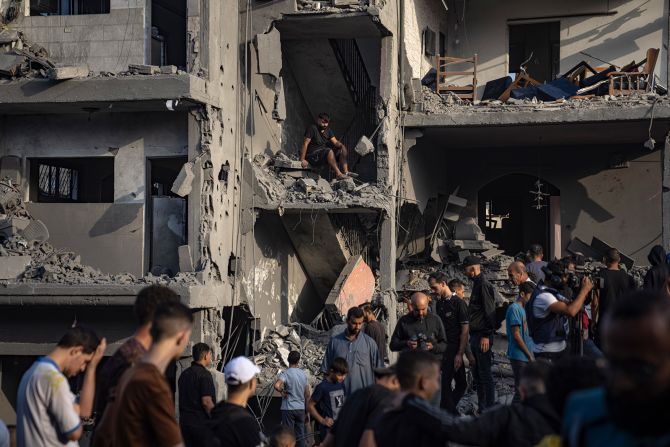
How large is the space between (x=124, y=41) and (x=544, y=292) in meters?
9.23

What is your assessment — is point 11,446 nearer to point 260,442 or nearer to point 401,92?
point 260,442

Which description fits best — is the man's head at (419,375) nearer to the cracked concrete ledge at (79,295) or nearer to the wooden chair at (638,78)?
the cracked concrete ledge at (79,295)

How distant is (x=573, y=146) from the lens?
22688mm

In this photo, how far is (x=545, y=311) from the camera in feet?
33.0

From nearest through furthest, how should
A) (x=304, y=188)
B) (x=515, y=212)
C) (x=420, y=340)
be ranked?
(x=420, y=340) → (x=304, y=188) → (x=515, y=212)

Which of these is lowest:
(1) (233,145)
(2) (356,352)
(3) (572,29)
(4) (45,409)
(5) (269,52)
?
(2) (356,352)

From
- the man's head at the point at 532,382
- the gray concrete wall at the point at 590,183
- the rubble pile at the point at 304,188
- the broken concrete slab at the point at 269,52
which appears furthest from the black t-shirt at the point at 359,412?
the gray concrete wall at the point at 590,183

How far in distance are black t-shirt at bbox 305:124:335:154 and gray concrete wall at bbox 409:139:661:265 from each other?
468 cm

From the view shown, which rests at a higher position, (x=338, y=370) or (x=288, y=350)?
(x=338, y=370)

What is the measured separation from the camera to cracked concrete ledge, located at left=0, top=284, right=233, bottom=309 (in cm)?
1505

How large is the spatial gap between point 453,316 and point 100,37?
8142 mm

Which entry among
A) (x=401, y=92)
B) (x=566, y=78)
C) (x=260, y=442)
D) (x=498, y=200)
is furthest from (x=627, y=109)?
(x=260, y=442)

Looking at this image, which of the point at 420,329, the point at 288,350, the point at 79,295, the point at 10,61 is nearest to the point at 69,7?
the point at 10,61

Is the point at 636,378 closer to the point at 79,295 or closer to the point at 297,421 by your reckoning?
the point at 297,421
